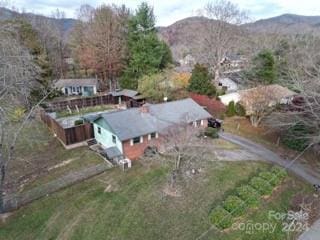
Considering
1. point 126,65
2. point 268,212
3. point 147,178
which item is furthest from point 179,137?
point 126,65

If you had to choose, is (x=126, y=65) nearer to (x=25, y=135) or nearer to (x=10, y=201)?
(x=25, y=135)

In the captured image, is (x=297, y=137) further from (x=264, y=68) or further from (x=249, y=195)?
(x=264, y=68)

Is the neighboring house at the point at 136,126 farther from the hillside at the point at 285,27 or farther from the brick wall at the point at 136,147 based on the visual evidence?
the hillside at the point at 285,27

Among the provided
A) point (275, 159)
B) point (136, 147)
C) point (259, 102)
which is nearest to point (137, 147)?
point (136, 147)

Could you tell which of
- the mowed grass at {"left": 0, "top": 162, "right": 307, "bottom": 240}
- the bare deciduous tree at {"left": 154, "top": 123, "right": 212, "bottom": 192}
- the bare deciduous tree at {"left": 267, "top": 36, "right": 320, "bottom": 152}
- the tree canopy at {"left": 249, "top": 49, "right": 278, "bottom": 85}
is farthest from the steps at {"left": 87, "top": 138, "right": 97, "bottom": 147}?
the tree canopy at {"left": 249, "top": 49, "right": 278, "bottom": 85}

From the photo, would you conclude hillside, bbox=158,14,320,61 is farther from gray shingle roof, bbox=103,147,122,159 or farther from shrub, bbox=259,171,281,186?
shrub, bbox=259,171,281,186

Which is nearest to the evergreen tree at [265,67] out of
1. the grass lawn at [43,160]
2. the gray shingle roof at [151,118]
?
the gray shingle roof at [151,118]
